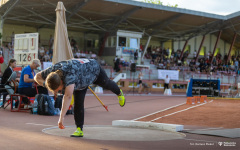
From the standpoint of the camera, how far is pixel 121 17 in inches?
1474

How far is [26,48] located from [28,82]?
3.69 meters

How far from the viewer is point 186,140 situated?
646 cm

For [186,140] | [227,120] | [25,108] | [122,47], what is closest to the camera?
[186,140]

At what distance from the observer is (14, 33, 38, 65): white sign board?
566 inches

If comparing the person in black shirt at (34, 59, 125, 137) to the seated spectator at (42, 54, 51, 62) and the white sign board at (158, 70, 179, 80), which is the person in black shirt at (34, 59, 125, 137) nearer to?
the seated spectator at (42, 54, 51, 62)

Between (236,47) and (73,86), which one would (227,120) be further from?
(236,47)

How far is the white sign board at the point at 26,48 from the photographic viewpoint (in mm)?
14367

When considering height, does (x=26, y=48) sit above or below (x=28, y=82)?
above

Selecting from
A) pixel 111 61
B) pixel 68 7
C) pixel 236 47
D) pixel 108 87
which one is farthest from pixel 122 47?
pixel 108 87

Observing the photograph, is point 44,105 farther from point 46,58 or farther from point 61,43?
point 46,58

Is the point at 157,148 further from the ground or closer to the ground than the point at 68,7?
closer to the ground

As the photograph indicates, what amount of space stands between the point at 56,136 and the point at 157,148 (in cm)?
194

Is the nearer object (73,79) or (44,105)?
(73,79)

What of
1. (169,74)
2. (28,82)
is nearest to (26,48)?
(28,82)
